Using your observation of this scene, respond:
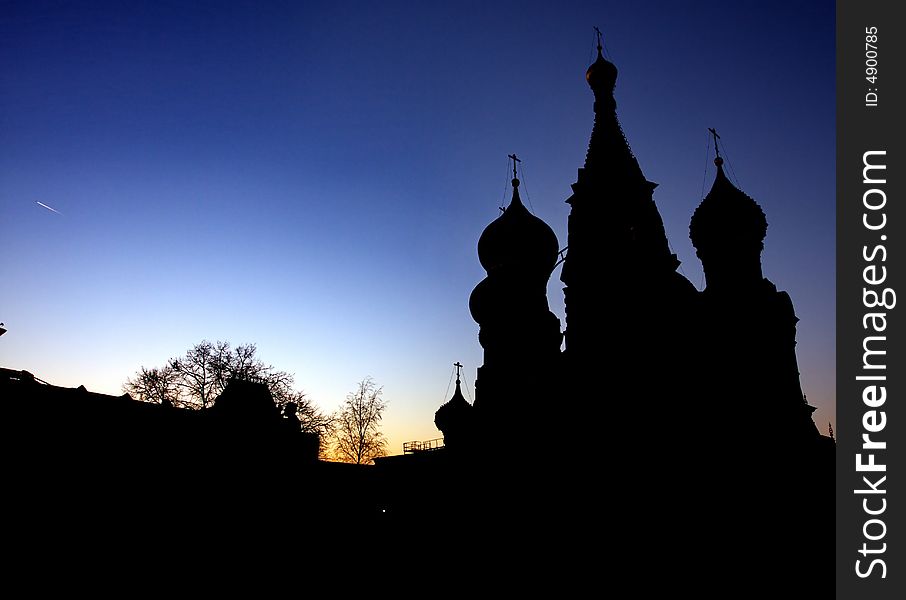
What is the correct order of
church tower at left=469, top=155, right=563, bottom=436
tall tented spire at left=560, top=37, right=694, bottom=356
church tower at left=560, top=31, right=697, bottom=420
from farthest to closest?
church tower at left=469, top=155, right=563, bottom=436
tall tented spire at left=560, top=37, right=694, bottom=356
church tower at left=560, top=31, right=697, bottom=420

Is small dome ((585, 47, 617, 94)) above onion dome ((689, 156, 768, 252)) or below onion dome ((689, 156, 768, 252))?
above

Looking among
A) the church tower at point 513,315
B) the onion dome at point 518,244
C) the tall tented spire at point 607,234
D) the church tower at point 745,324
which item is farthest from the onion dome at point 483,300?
the church tower at point 745,324

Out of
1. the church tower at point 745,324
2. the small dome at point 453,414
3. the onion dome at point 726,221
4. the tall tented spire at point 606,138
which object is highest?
the tall tented spire at point 606,138

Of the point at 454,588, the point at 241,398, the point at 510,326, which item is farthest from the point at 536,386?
the point at 241,398

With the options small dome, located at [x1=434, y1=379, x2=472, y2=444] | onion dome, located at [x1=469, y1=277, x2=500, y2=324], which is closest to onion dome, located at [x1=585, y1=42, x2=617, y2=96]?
onion dome, located at [x1=469, y1=277, x2=500, y2=324]

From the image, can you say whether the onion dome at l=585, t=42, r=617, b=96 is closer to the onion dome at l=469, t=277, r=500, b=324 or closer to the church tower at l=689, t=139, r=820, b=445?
the church tower at l=689, t=139, r=820, b=445

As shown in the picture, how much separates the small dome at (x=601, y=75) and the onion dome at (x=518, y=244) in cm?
807

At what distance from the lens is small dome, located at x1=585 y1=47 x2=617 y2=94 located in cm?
2772

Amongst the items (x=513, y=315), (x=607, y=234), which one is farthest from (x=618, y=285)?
(x=513, y=315)

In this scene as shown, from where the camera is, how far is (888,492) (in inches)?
373

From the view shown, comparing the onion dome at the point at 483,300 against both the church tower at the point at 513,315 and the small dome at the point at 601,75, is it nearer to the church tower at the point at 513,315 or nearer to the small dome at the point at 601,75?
the church tower at the point at 513,315

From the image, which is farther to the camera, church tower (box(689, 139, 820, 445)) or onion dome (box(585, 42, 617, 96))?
onion dome (box(585, 42, 617, 96))

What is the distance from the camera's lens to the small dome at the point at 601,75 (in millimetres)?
27719

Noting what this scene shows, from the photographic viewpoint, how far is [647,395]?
66.7 ft
